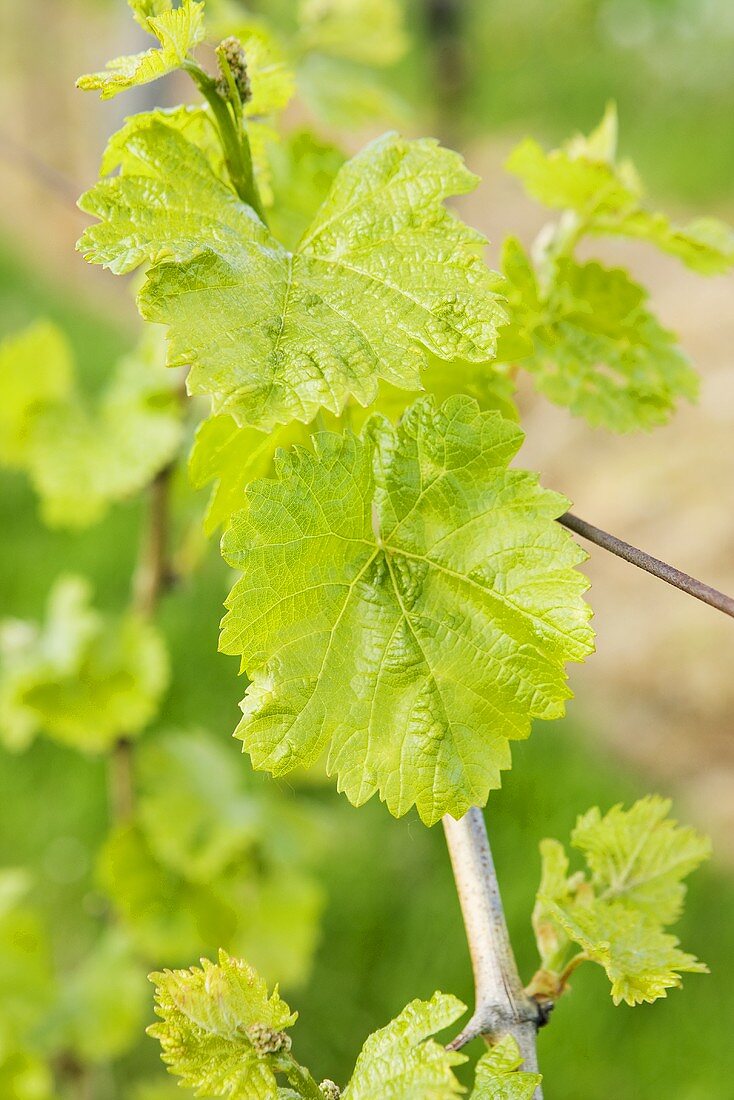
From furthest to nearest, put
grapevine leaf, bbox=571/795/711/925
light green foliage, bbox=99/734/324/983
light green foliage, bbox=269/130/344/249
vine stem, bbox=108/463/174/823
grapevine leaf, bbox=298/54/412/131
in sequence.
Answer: light green foliage, bbox=99/734/324/983 → vine stem, bbox=108/463/174/823 → grapevine leaf, bbox=298/54/412/131 → light green foliage, bbox=269/130/344/249 → grapevine leaf, bbox=571/795/711/925

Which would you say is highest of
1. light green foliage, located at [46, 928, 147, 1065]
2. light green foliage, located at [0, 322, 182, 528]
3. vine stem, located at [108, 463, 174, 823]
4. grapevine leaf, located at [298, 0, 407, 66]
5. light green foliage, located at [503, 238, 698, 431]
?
grapevine leaf, located at [298, 0, 407, 66]

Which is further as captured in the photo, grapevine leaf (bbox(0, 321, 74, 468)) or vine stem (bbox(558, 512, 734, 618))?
grapevine leaf (bbox(0, 321, 74, 468))

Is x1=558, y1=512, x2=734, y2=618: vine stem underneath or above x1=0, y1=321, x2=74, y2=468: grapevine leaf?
underneath

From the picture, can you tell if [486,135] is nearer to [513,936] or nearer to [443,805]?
[513,936]

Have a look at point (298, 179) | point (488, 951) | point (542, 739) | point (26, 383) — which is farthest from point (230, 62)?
point (542, 739)

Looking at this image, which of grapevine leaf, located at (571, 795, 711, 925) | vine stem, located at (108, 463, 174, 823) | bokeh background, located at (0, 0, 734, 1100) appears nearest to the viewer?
grapevine leaf, located at (571, 795, 711, 925)

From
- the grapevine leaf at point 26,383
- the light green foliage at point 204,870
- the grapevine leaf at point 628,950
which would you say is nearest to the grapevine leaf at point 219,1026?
the grapevine leaf at point 628,950

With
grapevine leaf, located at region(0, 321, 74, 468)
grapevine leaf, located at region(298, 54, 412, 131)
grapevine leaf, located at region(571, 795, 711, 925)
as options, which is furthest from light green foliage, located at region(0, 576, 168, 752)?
grapevine leaf, located at region(571, 795, 711, 925)

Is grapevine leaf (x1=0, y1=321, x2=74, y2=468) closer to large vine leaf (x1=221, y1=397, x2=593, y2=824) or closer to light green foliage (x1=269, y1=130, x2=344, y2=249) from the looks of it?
light green foliage (x1=269, y1=130, x2=344, y2=249)

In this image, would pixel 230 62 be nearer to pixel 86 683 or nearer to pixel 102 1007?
pixel 86 683
